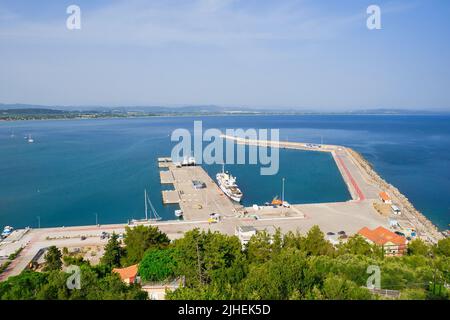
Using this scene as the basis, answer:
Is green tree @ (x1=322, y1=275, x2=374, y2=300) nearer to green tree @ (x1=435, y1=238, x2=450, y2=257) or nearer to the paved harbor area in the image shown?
green tree @ (x1=435, y1=238, x2=450, y2=257)

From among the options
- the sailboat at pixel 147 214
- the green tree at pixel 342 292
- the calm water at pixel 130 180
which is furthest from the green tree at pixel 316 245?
the calm water at pixel 130 180

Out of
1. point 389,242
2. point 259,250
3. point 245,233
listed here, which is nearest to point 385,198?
point 389,242

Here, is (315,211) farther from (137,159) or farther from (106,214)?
(137,159)

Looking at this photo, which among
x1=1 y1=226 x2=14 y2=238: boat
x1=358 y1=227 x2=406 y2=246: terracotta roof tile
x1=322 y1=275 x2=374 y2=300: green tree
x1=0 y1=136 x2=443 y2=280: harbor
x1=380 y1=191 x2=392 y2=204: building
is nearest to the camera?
x1=322 y1=275 x2=374 y2=300: green tree

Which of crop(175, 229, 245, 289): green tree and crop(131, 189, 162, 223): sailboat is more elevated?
crop(175, 229, 245, 289): green tree

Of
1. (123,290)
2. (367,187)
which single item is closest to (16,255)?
(123,290)

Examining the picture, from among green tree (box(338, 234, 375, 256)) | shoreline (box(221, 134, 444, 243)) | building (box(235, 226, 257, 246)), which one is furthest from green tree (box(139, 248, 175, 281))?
shoreline (box(221, 134, 444, 243))
